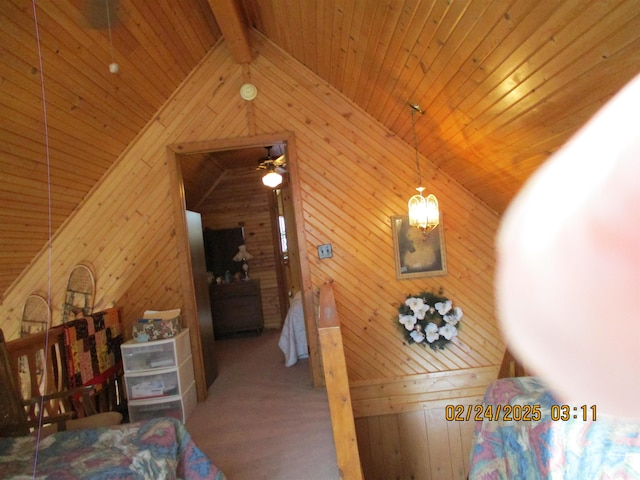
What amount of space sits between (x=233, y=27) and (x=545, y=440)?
3.19 metres

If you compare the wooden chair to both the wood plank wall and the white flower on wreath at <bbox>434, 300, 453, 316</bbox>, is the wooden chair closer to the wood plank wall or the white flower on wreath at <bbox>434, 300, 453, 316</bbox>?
the wood plank wall

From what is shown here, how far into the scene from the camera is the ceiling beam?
9.01 ft

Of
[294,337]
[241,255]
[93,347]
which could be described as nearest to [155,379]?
[93,347]

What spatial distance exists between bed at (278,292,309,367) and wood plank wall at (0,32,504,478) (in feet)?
2.45

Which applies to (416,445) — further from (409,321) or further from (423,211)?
(423,211)

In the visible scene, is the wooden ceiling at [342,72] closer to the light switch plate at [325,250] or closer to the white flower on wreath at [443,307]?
the white flower on wreath at [443,307]

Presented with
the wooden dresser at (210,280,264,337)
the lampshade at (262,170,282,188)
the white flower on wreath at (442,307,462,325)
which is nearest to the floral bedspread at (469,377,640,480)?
the white flower on wreath at (442,307,462,325)

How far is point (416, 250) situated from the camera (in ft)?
12.4

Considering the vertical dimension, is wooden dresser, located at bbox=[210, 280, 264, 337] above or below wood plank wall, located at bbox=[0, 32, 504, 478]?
below

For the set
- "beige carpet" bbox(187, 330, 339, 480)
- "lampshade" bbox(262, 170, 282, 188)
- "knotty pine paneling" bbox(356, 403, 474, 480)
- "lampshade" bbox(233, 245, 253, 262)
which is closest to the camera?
"beige carpet" bbox(187, 330, 339, 480)

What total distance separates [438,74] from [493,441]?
6.63ft

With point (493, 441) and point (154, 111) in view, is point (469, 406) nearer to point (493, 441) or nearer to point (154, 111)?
point (493, 441)

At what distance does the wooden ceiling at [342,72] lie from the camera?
5.42 feet

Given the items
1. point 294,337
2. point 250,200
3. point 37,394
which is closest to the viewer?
point 37,394
